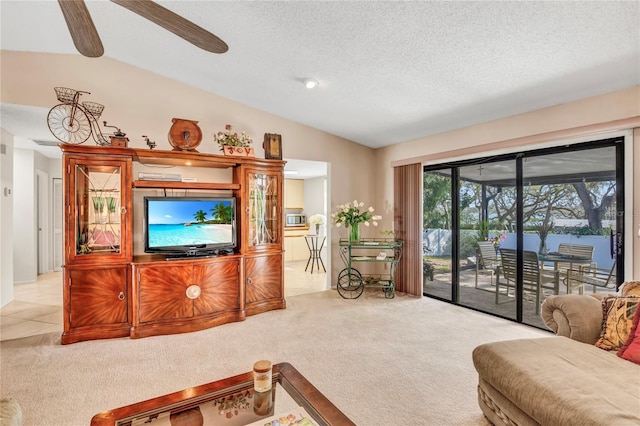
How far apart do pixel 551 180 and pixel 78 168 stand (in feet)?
16.5

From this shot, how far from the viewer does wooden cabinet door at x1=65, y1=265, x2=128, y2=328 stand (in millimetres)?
3256

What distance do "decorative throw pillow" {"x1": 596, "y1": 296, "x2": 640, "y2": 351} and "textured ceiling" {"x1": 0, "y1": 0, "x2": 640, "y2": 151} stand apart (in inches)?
70.4

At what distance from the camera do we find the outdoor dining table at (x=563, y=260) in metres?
3.41

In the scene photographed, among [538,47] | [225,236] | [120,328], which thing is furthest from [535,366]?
[120,328]

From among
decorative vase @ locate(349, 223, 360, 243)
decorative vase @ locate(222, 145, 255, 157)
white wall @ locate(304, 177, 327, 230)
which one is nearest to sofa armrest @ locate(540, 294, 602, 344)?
decorative vase @ locate(349, 223, 360, 243)

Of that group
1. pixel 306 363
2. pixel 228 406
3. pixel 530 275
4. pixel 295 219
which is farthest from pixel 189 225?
pixel 295 219

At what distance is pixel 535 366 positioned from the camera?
5.63 ft

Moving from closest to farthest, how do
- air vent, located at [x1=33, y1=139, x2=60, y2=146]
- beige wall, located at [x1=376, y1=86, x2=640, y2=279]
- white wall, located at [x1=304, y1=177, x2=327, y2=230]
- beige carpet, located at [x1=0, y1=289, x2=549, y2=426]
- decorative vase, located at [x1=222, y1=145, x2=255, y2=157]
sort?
beige carpet, located at [x1=0, y1=289, x2=549, y2=426], beige wall, located at [x1=376, y1=86, x2=640, y2=279], decorative vase, located at [x1=222, y1=145, x2=255, y2=157], air vent, located at [x1=33, y1=139, x2=60, y2=146], white wall, located at [x1=304, y1=177, x2=327, y2=230]

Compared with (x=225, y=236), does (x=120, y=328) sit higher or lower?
lower

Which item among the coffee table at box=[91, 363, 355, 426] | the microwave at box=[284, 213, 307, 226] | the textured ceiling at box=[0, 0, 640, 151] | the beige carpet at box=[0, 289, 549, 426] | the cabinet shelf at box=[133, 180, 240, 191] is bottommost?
the beige carpet at box=[0, 289, 549, 426]

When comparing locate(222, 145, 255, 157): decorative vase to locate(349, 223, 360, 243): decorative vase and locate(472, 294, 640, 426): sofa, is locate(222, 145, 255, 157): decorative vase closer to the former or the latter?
locate(349, 223, 360, 243): decorative vase

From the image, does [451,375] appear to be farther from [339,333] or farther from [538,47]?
[538,47]

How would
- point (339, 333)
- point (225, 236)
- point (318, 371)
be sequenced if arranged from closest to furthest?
A: point (318, 371) < point (339, 333) < point (225, 236)

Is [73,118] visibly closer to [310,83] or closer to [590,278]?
[310,83]
